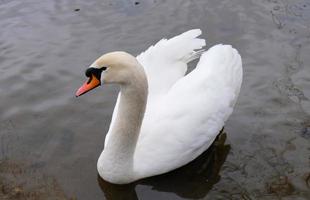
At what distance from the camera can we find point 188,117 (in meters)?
4.95

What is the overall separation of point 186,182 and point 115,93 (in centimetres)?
189

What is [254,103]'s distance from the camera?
20.5 feet

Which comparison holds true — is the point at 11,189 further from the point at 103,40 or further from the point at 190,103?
the point at 103,40

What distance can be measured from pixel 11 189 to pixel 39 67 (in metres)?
2.47

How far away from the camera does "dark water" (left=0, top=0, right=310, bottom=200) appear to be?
16.7ft

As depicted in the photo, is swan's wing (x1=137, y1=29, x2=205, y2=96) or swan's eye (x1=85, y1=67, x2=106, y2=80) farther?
swan's wing (x1=137, y1=29, x2=205, y2=96)

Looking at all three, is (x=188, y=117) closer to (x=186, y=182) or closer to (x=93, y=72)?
(x=186, y=182)

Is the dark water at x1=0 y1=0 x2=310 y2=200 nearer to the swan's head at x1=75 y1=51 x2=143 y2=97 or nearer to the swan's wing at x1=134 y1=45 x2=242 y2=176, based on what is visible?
the swan's wing at x1=134 y1=45 x2=242 y2=176

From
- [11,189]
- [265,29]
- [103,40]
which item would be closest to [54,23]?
[103,40]

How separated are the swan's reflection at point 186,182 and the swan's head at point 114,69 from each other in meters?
1.15

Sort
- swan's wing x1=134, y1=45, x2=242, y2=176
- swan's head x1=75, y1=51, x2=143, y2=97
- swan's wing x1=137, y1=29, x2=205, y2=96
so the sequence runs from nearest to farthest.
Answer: swan's head x1=75, y1=51, x2=143, y2=97 → swan's wing x1=134, y1=45, x2=242, y2=176 → swan's wing x1=137, y1=29, x2=205, y2=96

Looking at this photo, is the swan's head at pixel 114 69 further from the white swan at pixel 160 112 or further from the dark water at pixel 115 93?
the dark water at pixel 115 93

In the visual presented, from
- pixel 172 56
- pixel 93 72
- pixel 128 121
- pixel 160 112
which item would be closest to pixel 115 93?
pixel 172 56

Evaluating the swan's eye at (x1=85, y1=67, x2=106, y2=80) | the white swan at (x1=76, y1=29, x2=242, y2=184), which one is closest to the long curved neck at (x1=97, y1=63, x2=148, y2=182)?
the white swan at (x1=76, y1=29, x2=242, y2=184)
